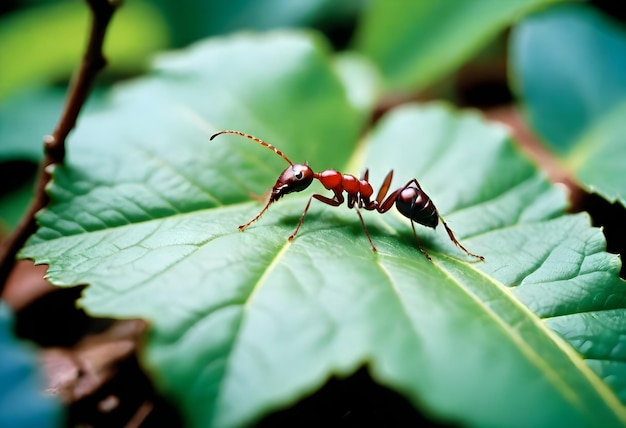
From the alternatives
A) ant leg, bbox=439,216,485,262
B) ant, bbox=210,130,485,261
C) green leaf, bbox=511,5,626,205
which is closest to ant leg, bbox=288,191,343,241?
ant, bbox=210,130,485,261

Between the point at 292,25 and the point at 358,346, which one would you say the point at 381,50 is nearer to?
the point at 292,25

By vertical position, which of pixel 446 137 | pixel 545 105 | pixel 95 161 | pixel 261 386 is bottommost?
pixel 261 386

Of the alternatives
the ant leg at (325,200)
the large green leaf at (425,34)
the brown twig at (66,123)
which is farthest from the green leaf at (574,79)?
the brown twig at (66,123)

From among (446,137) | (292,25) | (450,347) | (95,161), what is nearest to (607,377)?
(450,347)

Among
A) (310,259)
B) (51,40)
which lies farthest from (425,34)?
(51,40)

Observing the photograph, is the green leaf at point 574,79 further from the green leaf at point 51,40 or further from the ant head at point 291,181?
the green leaf at point 51,40

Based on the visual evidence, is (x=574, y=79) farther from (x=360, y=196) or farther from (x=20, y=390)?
(x=20, y=390)

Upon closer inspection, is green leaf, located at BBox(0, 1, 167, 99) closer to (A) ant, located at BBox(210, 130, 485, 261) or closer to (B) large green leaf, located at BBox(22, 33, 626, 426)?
(B) large green leaf, located at BBox(22, 33, 626, 426)

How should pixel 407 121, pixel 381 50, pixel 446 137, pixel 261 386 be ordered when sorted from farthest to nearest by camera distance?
pixel 381 50 < pixel 407 121 < pixel 446 137 < pixel 261 386
